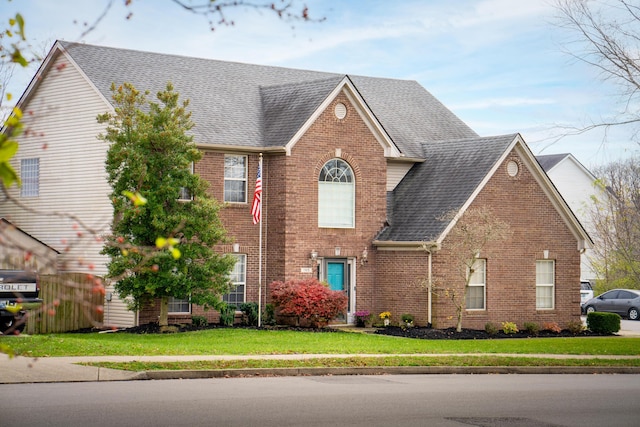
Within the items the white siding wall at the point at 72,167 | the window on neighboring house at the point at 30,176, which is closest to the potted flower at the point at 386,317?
the white siding wall at the point at 72,167

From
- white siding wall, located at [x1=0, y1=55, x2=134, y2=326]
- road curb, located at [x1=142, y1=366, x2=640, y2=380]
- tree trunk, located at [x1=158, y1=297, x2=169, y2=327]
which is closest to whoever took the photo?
road curb, located at [x1=142, y1=366, x2=640, y2=380]

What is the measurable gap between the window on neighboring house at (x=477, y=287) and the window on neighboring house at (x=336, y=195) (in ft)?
14.9

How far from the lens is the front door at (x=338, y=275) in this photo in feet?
107

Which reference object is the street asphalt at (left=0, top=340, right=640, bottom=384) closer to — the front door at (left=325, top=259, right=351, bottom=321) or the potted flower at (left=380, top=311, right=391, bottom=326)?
the potted flower at (left=380, top=311, right=391, bottom=326)

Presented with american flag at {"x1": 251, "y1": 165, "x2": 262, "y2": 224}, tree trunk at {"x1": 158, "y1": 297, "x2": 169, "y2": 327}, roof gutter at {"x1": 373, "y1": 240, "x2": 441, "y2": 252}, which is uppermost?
american flag at {"x1": 251, "y1": 165, "x2": 262, "y2": 224}

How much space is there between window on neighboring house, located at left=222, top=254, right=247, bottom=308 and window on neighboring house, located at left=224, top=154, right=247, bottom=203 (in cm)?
196

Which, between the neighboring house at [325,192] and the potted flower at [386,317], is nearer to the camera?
the neighboring house at [325,192]

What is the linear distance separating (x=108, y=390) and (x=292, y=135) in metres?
17.5

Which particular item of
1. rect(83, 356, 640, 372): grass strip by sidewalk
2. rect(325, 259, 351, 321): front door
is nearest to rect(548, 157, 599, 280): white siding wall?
rect(325, 259, 351, 321): front door

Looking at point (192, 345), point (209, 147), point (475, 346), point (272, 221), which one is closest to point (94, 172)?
point (209, 147)

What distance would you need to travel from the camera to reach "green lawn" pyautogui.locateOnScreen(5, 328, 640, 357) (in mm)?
20250

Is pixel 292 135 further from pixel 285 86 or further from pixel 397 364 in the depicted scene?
pixel 397 364

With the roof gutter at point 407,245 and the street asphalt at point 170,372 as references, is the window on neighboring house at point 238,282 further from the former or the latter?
the street asphalt at point 170,372

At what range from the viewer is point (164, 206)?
27.9 metres
